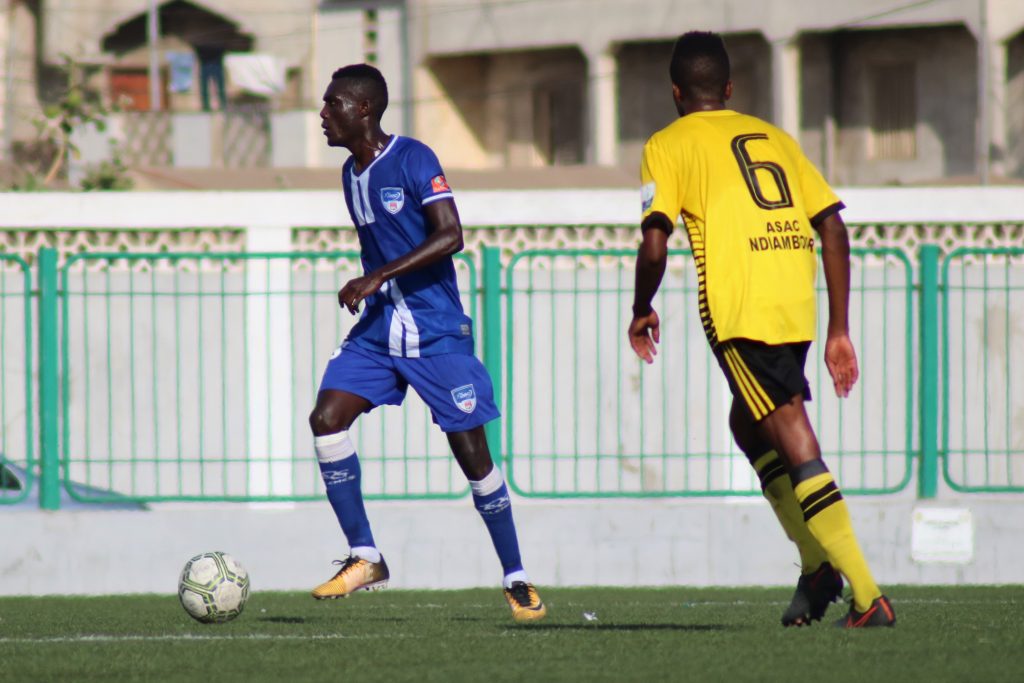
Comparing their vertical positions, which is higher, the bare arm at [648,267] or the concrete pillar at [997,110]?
the concrete pillar at [997,110]

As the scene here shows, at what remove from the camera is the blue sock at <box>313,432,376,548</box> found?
7.07 m

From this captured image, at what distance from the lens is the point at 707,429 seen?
35.3 feet

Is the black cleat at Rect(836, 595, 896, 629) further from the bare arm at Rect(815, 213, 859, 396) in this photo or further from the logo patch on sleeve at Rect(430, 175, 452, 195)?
the logo patch on sleeve at Rect(430, 175, 452, 195)

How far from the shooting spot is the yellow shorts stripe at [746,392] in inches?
234

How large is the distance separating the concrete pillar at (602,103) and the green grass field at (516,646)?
22349mm

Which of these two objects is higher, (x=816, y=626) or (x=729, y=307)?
(x=729, y=307)

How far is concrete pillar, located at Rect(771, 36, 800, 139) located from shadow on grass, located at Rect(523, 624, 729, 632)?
21906mm

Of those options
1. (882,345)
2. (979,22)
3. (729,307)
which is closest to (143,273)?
(882,345)

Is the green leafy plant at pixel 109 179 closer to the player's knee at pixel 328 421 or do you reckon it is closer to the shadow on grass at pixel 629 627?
the player's knee at pixel 328 421

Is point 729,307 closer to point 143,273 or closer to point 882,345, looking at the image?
point 882,345

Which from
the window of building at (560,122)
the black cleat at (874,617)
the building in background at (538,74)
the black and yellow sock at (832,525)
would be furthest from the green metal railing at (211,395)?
the window of building at (560,122)

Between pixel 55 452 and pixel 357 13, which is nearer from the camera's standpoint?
pixel 55 452

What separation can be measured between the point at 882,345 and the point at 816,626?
4724 mm

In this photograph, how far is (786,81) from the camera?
28.2 metres
